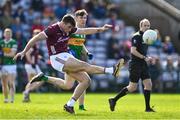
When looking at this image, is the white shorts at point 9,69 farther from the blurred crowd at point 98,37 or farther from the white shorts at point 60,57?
the blurred crowd at point 98,37

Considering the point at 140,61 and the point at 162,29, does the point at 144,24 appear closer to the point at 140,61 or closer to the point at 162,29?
the point at 140,61

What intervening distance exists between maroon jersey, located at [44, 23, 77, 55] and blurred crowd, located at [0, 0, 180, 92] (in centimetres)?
1731

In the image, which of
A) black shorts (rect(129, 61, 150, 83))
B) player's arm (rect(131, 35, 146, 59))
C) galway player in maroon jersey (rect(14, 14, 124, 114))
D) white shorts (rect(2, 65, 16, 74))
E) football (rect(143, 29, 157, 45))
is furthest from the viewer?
white shorts (rect(2, 65, 16, 74))

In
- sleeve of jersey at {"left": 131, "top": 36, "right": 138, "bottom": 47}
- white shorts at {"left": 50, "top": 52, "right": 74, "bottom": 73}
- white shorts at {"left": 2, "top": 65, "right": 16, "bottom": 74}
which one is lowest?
white shorts at {"left": 2, "top": 65, "right": 16, "bottom": 74}

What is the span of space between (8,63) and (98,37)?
14.3 meters

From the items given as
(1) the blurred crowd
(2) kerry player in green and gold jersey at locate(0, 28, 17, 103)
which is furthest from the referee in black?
(1) the blurred crowd

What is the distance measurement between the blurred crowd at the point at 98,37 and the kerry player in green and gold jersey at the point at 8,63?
9.94 metres

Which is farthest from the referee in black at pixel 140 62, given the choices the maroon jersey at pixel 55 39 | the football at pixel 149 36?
the maroon jersey at pixel 55 39

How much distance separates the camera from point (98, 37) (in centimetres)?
3903

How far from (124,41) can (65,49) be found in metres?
20.7

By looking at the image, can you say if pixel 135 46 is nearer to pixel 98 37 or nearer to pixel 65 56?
pixel 65 56

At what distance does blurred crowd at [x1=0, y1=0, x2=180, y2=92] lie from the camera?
36719mm

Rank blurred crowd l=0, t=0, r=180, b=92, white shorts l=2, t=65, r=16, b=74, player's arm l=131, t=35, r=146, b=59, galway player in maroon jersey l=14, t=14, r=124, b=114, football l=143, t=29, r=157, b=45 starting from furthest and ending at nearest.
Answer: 1. blurred crowd l=0, t=0, r=180, b=92
2. white shorts l=2, t=65, r=16, b=74
3. player's arm l=131, t=35, r=146, b=59
4. football l=143, t=29, r=157, b=45
5. galway player in maroon jersey l=14, t=14, r=124, b=114

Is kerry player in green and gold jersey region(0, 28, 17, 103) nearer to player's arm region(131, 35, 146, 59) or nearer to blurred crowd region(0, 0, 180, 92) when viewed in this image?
player's arm region(131, 35, 146, 59)
